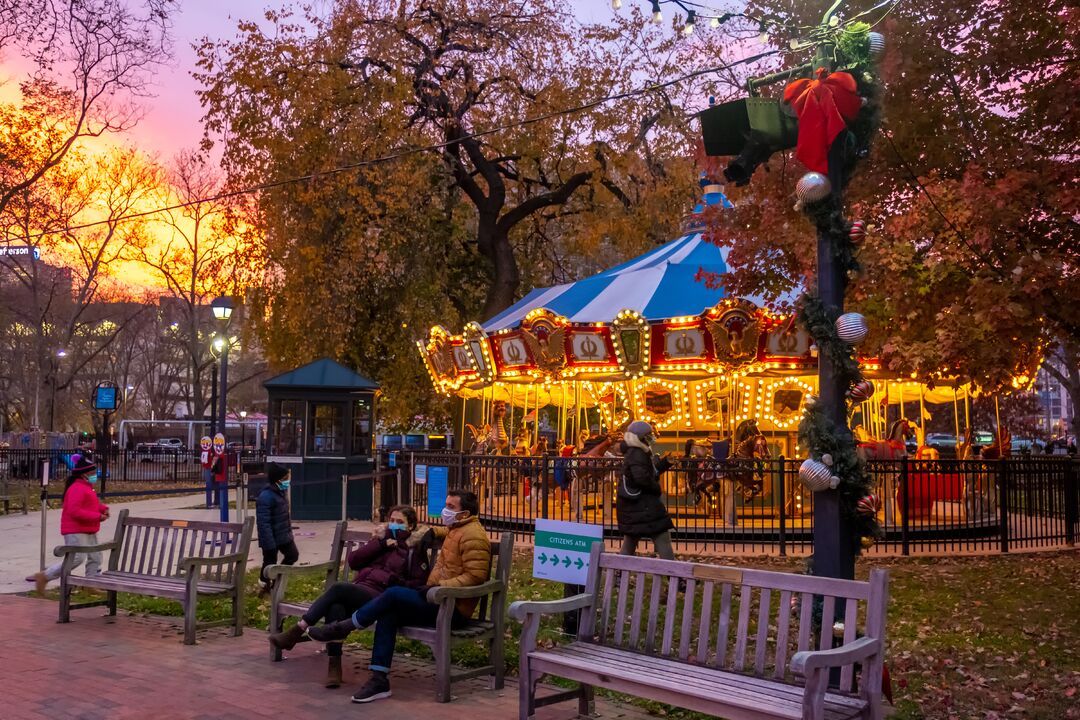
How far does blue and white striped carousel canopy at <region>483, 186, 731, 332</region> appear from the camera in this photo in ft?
58.8

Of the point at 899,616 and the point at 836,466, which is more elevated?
the point at 836,466

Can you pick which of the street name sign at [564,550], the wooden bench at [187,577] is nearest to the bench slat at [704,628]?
the street name sign at [564,550]

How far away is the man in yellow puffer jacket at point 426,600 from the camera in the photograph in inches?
252

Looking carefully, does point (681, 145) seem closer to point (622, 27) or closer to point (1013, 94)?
point (622, 27)

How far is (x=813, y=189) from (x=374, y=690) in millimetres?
4051

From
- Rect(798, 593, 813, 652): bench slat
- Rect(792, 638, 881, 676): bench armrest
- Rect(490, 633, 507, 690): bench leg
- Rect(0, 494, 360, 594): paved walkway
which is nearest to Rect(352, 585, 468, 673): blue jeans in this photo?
Rect(490, 633, 507, 690): bench leg

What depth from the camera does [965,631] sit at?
854cm

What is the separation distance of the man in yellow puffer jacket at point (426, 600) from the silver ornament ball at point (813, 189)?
2.99 metres

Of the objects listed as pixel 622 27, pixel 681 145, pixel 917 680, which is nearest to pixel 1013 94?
pixel 917 680

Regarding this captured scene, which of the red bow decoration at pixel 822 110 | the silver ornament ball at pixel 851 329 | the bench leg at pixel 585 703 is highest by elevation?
the red bow decoration at pixel 822 110

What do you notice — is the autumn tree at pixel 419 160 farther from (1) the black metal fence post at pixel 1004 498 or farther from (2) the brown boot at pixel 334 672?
(2) the brown boot at pixel 334 672

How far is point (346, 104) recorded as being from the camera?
24.9 metres

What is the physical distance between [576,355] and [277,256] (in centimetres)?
1060

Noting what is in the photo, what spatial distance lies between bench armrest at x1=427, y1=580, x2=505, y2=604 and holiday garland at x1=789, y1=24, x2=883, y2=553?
234 centimetres
